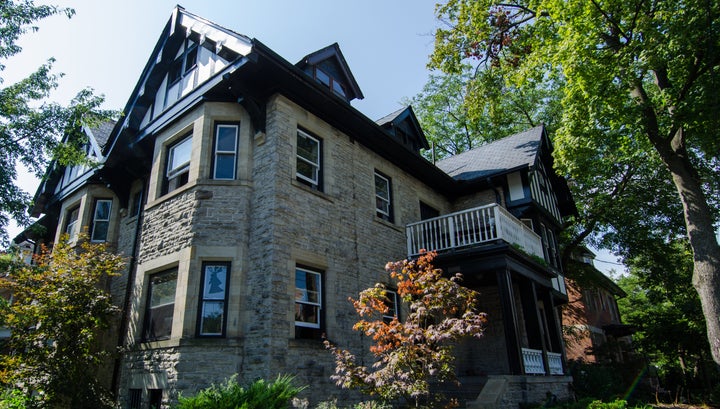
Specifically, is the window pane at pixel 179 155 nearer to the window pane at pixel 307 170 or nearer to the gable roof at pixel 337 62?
the window pane at pixel 307 170

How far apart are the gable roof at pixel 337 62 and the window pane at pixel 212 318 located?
741 cm

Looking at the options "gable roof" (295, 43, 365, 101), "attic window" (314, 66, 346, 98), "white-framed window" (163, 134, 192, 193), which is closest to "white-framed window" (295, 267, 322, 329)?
"white-framed window" (163, 134, 192, 193)

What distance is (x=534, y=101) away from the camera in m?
28.3

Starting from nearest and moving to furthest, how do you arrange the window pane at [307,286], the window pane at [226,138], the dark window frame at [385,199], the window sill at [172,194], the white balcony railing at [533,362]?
the window pane at [307,286], the window sill at [172,194], the window pane at [226,138], the white balcony railing at [533,362], the dark window frame at [385,199]

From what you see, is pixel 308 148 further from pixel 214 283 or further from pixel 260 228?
pixel 214 283

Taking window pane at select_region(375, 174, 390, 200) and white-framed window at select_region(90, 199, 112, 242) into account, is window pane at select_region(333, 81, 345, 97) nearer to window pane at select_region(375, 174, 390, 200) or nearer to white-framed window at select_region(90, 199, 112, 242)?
window pane at select_region(375, 174, 390, 200)

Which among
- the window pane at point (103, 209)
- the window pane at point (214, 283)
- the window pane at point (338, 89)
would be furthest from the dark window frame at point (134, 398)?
the window pane at point (338, 89)

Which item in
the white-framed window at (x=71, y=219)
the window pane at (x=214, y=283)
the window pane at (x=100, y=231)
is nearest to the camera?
the window pane at (x=214, y=283)

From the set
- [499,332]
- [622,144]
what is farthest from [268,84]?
[622,144]

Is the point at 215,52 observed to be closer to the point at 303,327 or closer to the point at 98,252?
the point at 98,252

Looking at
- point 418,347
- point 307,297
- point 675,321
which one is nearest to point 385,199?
point 307,297

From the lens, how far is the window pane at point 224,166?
35.2ft

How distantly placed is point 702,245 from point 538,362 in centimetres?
539

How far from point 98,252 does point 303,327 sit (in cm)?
686
